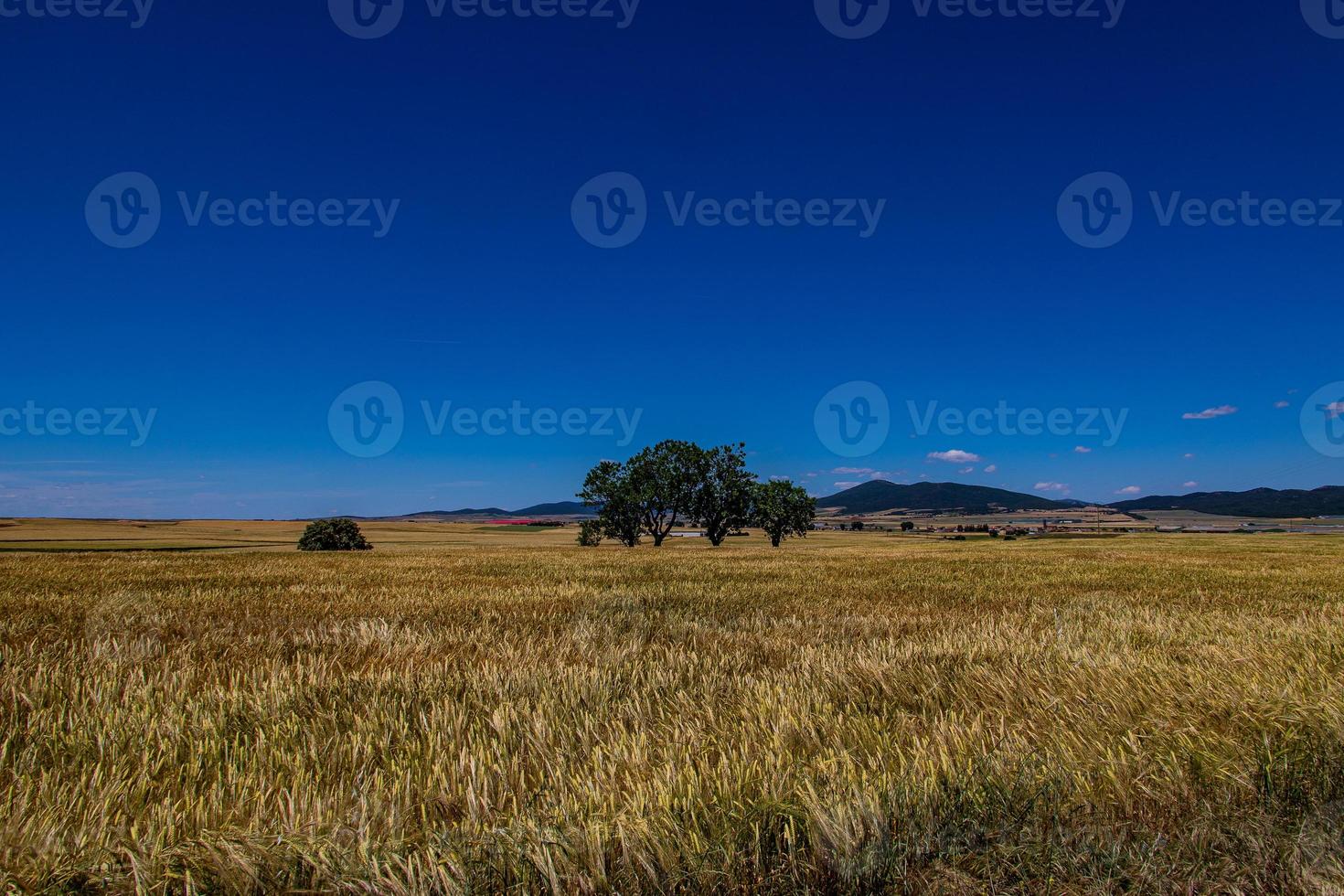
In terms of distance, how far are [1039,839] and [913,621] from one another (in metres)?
5.49

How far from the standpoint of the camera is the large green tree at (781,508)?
8362 centimetres

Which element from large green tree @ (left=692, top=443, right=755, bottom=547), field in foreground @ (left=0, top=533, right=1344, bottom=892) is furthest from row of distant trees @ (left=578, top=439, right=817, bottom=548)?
field in foreground @ (left=0, top=533, right=1344, bottom=892)

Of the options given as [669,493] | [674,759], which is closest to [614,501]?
[669,493]

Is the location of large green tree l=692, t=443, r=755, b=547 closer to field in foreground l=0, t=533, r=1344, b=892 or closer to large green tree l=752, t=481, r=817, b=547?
large green tree l=752, t=481, r=817, b=547

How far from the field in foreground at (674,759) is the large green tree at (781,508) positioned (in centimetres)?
7746

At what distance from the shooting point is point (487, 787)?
7.31 feet

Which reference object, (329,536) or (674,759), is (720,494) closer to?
(329,536)

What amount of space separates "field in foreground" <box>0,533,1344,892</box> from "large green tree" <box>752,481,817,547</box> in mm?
77464

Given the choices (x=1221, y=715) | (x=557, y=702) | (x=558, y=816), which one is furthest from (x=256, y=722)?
(x=1221, y=715)

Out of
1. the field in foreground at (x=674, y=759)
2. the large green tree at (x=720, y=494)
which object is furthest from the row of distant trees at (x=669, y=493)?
the field in foreground at (x=674, y=759)

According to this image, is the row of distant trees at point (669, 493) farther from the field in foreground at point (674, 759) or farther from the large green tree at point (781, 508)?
the field in foreground at point (674, 759)

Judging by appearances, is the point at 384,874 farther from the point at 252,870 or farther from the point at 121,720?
the point at 121,720

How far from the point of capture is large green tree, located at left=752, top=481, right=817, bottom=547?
8362 centimetres

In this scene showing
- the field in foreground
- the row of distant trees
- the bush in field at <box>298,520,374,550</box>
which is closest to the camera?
the field in foreground
